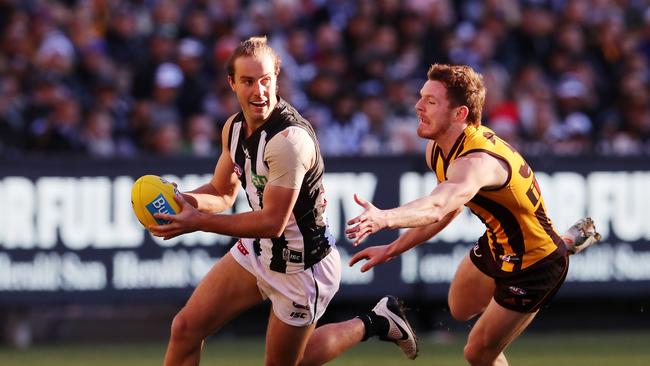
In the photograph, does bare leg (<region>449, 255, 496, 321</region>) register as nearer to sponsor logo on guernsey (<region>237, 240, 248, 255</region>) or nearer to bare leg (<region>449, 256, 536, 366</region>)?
bare leg (<region>449, 256, 536, 366</region>)

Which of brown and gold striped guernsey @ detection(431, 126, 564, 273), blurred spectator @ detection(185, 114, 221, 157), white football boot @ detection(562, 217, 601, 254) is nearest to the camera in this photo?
brown and gold striped guernsey @ detection(431, 126, 564, 273)

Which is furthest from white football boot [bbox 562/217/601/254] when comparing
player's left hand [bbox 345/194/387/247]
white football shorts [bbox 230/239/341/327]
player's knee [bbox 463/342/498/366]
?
player's left hand [bbox 345/194/387/247]

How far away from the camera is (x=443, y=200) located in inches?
281

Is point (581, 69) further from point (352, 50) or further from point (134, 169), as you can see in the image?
point (134, 169)

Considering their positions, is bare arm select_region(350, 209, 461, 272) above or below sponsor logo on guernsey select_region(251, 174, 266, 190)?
below

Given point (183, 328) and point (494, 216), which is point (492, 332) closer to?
point (494, 216)

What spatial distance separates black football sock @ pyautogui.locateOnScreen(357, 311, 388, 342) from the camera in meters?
8.44

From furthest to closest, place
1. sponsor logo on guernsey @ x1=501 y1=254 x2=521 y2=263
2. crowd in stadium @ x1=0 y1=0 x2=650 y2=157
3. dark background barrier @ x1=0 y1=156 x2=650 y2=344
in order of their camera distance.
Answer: crowd in stadium @ x1=0 y1=0 x2=650 y2=157, dark background barrier @ x1=0 y1=156 x2=650 y2=344, sponsor logo on guernsey @ x1=501 y1=254 x2=521 y2=263

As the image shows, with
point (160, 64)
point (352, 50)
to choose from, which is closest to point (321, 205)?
point (160, 64)

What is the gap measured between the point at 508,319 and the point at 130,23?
28.4ft

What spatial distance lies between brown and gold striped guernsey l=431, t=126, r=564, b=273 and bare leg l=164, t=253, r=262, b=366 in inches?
56.2

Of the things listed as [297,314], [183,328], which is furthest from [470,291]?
[183,328]

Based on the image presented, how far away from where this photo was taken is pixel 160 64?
15.1 meters

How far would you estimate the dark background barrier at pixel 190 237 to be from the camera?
13094mm
